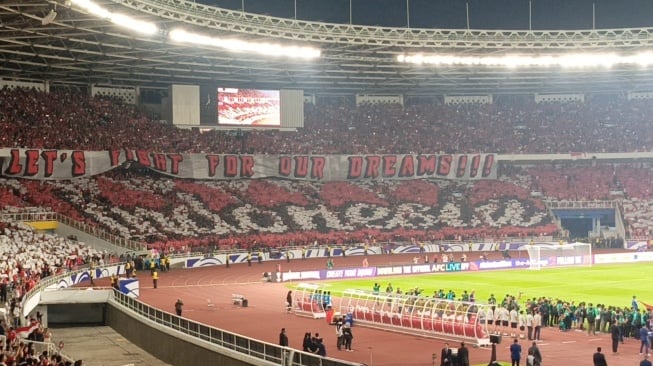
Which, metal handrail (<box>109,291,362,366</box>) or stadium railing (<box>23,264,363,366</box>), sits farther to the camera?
stadium railing (<box>23,264,363,366</box>)

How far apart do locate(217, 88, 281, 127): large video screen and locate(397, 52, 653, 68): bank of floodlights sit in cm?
1777

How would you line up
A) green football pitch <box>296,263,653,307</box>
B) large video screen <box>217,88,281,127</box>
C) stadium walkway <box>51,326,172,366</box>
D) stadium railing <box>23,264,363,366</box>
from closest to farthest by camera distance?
stadium railing <box>23,264,363,366</box>
stadium walkway <box>51,326,172,366</box>
green football pitch <box>296,263,653,307</box>
large video screen <box>217,88,281,127</box>

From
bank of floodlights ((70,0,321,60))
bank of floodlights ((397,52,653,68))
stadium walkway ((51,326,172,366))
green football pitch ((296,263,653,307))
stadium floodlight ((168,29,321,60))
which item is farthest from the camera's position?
bank of floodlights ((397,52,653,68))

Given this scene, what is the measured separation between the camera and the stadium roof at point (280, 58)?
53375mm

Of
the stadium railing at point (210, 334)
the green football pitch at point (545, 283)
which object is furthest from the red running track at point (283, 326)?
the green football pitch at point (545, 283)

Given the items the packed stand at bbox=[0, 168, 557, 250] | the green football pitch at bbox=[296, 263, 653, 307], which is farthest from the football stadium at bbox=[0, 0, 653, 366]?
the green football pitch at bbox=[296, 263, 653, 307]

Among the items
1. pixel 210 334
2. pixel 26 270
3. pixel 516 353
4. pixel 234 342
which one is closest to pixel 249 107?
pixel 26 270

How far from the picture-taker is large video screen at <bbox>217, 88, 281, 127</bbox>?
266ft

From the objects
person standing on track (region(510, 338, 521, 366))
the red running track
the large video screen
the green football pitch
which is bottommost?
the green football pitch

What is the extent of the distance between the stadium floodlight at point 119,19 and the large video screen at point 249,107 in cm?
2571

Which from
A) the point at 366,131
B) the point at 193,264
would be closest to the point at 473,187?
the point at 366,131

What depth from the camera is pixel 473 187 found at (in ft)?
280

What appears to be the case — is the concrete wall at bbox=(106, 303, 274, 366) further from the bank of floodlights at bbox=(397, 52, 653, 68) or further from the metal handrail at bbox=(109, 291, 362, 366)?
the bank of floodlights at bbox=(397, 52, 653, 68)

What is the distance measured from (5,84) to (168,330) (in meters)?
45.2
